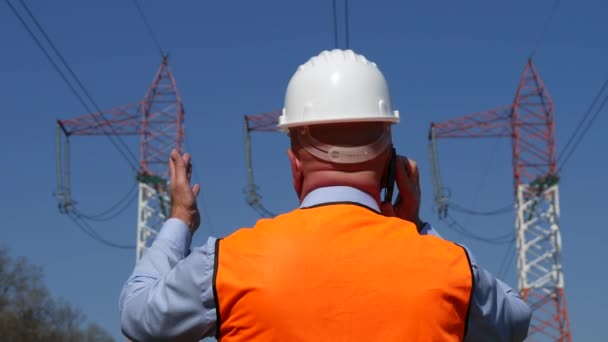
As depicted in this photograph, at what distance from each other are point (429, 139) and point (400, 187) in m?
48.6

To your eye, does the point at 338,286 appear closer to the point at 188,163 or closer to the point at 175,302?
the point at 175,302

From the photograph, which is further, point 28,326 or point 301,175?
point 28,326

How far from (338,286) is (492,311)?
0.39 meters

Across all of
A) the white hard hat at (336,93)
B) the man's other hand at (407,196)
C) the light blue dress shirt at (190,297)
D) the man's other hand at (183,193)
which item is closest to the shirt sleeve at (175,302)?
the light blue dress shirt at (190,297)

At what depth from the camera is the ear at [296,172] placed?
315cm

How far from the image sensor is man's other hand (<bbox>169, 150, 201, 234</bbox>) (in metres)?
3.19

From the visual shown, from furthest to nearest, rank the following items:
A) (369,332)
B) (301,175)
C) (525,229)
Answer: (525,229)
(301,175)
(369,332)

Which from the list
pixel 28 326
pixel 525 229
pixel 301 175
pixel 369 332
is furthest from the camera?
pixel 28 326

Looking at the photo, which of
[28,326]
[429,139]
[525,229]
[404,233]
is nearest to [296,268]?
[404,233]

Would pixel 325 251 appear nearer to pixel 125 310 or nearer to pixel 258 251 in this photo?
pixel 258 251

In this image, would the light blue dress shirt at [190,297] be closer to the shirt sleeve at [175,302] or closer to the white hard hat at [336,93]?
the shirt sleeve at [175,302]

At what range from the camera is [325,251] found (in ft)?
9.54

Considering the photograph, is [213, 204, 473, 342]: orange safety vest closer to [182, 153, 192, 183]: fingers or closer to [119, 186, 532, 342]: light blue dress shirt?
[119, 186, 532, 342]: light blue dress shirt

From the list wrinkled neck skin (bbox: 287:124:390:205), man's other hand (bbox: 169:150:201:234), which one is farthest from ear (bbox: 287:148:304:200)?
man's other hand (bbox: 169:150:201:234)
